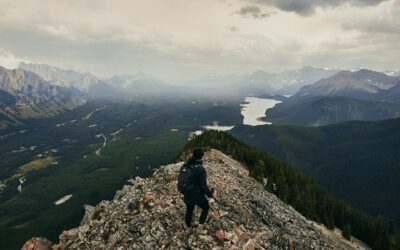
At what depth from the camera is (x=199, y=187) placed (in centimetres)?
3008

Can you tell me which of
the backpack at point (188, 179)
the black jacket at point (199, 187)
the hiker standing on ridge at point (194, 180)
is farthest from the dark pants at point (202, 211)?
the backpack at point (188, 179)

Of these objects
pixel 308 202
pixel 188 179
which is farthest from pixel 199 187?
pixel 308 202

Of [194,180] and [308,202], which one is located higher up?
[194,180]

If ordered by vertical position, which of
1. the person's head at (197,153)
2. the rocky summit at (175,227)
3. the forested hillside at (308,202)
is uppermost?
the person's head at (197,153)

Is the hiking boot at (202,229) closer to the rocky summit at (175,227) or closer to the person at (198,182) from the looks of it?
the rocky summit at (175,227)

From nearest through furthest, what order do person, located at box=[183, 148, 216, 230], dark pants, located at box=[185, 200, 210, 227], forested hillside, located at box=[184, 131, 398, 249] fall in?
person, located at box=[183, 148, 216, 230], dark pants, located at box=[185, 200, 210, 227], forested hillside, located at box=[184, 131, 398, 249]

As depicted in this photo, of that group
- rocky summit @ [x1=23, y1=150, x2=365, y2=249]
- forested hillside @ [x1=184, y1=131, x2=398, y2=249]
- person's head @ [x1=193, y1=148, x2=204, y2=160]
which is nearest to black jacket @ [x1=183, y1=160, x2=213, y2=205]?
person's head @ [x1=193, y1=148, x2=204, y2=160]

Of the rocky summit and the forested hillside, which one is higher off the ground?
the rocky summit

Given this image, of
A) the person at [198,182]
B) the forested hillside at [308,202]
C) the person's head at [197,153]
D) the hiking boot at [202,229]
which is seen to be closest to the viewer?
the person at [198,182]

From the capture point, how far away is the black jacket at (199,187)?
29.8 meters

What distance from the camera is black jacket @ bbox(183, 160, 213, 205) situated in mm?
29781

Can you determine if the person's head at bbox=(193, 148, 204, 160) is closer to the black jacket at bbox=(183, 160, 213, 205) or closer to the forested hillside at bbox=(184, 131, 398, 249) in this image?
the black jacket at bbox=(183, 160, 213, 205)

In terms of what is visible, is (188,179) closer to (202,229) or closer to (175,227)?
(202,229)

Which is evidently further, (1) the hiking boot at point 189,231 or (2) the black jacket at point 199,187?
(1) the hiking boot at point 189,231
